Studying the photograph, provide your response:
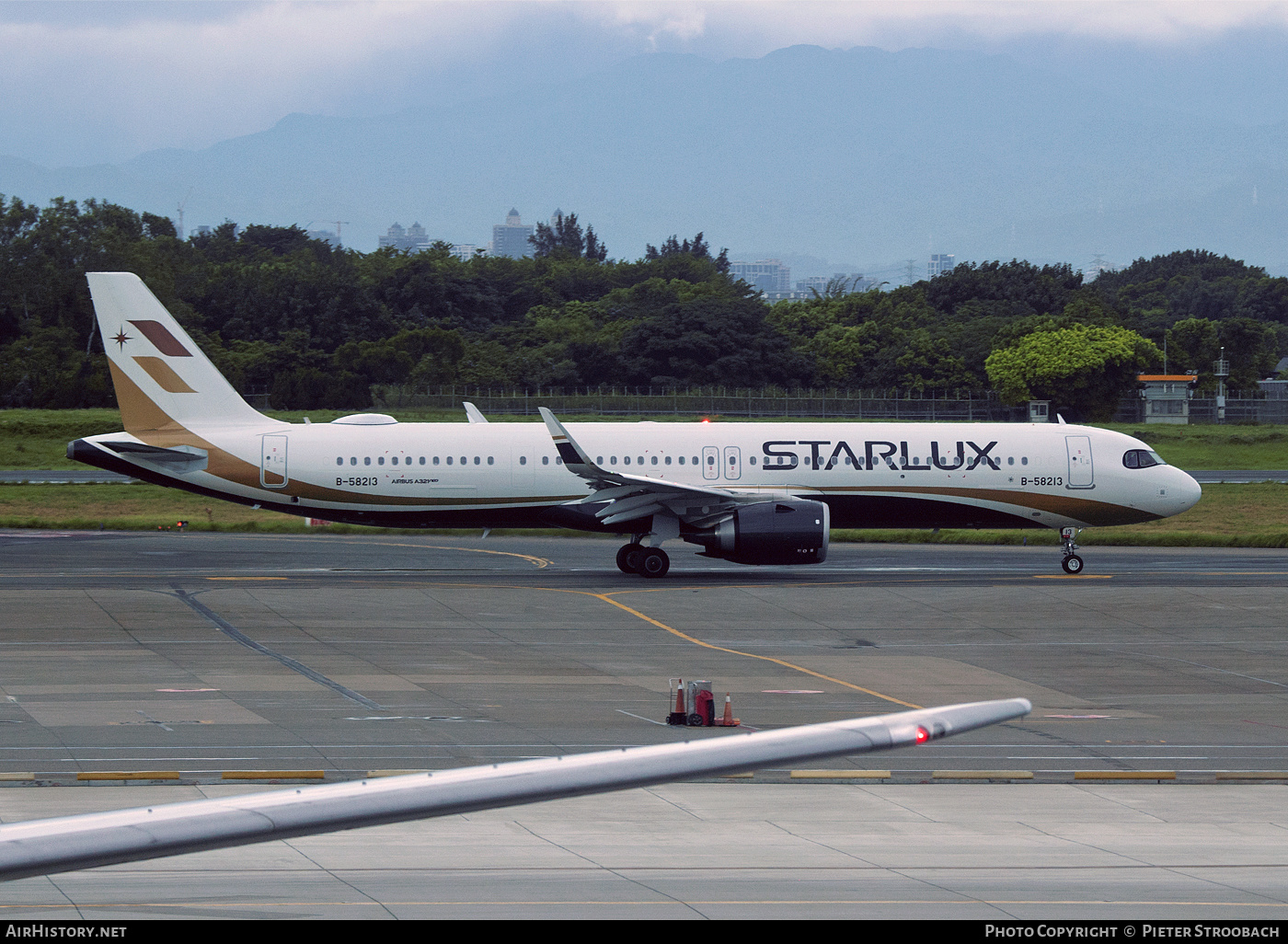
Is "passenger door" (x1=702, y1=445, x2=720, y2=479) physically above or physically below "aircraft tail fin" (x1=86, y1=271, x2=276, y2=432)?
below

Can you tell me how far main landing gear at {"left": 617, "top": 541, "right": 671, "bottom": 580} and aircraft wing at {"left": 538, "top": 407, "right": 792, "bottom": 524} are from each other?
1.06 m

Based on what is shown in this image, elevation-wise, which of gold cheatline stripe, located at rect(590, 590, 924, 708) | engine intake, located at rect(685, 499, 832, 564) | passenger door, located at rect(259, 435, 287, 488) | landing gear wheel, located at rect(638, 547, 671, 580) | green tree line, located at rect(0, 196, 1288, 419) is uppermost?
green tree line, located at rect(0, 196, 1288, 419)

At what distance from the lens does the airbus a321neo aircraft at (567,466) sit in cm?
3697

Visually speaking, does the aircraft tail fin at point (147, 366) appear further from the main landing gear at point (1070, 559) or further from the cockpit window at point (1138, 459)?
the cockpit window at point (1138, 459)

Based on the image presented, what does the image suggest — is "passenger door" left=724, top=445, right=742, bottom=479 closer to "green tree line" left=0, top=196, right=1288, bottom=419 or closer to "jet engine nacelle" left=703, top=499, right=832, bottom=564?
"jet engine nacelle" left=703, top=499, right=832, bottom=564

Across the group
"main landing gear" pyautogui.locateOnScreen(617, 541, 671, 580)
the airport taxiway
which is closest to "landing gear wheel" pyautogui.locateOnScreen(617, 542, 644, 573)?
"main landing gear" pyautogui.locateOnScreen(617, 541, 671, 580)

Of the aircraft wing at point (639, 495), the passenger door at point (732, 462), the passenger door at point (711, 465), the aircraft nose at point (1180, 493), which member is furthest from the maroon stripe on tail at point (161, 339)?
the aircraft nose at point (1180, 493)

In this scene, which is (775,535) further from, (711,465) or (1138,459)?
(1138,459)

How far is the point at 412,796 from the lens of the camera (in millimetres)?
7059

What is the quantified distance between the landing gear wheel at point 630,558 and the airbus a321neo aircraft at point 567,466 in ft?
0.15

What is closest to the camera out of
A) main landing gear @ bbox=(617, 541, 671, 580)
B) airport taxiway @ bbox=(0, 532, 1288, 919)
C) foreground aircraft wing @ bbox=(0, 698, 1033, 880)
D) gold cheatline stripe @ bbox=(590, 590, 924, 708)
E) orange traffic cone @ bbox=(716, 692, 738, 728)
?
foreground aircraft wing @ bbox=(0, 698, 1033, 880)

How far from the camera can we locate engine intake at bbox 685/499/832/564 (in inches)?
1379

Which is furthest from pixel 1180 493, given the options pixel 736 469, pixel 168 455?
pixel 168 455

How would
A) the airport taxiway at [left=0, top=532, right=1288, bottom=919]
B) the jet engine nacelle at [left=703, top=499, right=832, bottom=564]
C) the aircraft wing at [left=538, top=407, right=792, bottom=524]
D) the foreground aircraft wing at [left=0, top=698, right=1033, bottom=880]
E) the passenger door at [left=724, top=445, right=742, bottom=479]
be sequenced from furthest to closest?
the passenger door at [left=724, top=445, right=742, bottom=479] < the aircraft wing at [left=538, top=407, right=792, bottom=524] < the jet engine nacelle at [left=703, top=499, right=832, bottom=564] < the airport taxiway at [left=0, top=532, right=1288, bottom=919] < the foreground aircraft wing at [left=0, top=698, right=1033, bottom=880]
